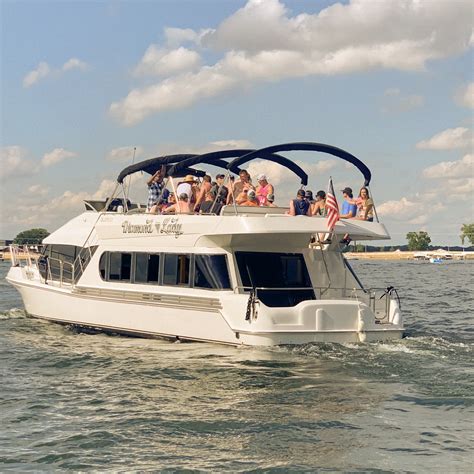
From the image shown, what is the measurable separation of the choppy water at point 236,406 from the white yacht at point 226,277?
16.1 inches

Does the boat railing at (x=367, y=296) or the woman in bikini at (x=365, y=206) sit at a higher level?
the woman in bikini at (x=365, y=206)

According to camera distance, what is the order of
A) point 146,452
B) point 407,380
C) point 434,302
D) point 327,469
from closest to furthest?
point 327,469, point 146,452, point 407,380, point 434,302

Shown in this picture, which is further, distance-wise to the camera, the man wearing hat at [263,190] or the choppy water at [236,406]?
the man wearing hat at [263,190]

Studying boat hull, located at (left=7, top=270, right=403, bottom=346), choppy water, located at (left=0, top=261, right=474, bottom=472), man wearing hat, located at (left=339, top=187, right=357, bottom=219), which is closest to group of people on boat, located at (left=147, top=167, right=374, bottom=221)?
man wearing hat, located at (left=339, top=187, right=357, bottom=219)

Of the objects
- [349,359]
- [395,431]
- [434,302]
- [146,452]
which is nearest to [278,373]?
[349,359]

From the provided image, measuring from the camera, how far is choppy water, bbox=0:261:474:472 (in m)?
8.65

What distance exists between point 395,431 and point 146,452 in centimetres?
302

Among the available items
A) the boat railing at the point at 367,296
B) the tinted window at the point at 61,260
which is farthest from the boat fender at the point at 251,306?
the tinted window at the point at 61,260

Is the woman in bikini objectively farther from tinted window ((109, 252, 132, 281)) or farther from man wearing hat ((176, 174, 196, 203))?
tinted window ((109, 252, 132, 281))

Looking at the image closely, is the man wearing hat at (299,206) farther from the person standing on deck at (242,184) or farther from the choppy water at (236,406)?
the choppy water at (236,406)

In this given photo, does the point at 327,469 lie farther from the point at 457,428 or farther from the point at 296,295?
the point at 296,295

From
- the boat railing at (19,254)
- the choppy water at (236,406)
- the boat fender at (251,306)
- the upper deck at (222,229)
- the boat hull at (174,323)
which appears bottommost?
the choppy water at (236,406)

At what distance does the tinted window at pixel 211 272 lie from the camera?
15445mm

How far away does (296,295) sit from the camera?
53.7ft
